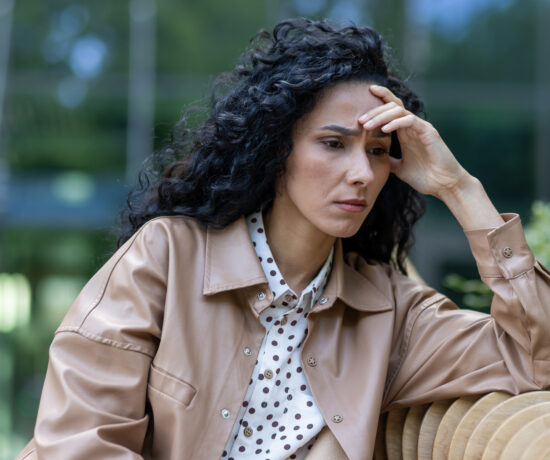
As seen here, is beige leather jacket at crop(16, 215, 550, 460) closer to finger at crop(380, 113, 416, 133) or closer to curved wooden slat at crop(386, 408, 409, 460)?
curved wooden slat at crop(386, 408, 409, 460)

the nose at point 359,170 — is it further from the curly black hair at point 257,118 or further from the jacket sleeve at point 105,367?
the jacket sleeve at point 105,367

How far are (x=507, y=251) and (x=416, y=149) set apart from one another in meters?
0.46

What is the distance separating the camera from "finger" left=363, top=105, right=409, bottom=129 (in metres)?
2.20

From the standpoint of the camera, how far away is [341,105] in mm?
2254

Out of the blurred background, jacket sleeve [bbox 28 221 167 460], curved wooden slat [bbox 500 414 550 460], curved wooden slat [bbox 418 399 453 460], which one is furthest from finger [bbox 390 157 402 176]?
the blurred background

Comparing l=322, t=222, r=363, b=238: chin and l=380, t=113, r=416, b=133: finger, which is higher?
l=380, t=113, r=416, b=133: finger

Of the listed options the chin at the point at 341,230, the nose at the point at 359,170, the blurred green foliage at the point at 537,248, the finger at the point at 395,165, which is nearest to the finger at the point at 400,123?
the nose at the point at 359,170

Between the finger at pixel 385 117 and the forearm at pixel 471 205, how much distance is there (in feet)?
1.03

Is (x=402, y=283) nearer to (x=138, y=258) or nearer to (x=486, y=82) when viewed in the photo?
(x=138, y=258)

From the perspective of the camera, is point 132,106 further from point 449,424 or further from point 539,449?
point 539,449

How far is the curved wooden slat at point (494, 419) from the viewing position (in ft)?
6.14

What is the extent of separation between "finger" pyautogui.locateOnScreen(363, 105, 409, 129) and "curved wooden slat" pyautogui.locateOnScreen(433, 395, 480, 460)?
86 centimetres

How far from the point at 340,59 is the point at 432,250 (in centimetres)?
573

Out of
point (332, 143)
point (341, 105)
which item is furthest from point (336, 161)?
point (341, 105)
